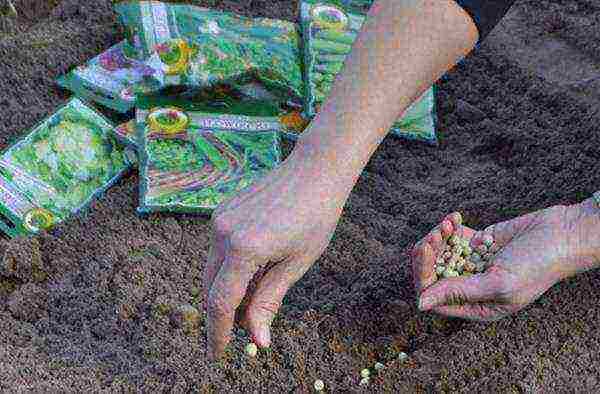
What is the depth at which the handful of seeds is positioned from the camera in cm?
127

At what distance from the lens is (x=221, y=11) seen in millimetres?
1784

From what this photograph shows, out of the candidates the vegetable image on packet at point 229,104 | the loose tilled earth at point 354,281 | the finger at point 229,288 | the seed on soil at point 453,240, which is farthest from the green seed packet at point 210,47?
the finger at point 229,288

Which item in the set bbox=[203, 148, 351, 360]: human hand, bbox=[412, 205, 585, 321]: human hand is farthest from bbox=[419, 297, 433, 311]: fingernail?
bbox=[203, 148, 351, 360]: human hand

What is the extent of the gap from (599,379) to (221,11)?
1.12m

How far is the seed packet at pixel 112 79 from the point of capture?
5.23 feet

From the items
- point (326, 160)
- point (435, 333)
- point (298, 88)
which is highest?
point (326, 160)

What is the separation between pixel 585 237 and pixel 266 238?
603 mm

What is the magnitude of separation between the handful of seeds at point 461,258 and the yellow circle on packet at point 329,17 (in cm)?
66

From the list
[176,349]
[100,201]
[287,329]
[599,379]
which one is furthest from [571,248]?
[100,201]

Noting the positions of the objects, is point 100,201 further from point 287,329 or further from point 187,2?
point 187,2

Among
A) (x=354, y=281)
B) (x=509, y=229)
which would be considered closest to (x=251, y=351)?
(x=354, y=281)

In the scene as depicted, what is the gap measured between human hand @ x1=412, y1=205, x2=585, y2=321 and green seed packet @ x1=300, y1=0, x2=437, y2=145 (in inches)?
14.3

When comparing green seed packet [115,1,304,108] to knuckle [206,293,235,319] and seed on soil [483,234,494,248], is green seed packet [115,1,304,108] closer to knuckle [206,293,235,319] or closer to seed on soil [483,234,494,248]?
seed on soil [483,234,494,248]

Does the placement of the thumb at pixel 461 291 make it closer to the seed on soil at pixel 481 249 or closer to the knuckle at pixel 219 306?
the seed on soil at pixel 481 249
